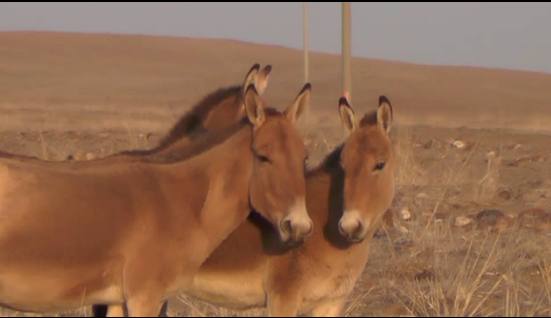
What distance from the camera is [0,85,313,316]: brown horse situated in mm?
6676

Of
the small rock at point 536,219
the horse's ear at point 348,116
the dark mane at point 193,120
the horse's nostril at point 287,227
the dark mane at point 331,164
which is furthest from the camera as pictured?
the small rock at point 536,219

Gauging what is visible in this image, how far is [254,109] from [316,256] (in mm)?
1181

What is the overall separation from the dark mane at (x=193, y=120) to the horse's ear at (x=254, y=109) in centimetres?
156

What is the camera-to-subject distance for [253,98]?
7191 mm

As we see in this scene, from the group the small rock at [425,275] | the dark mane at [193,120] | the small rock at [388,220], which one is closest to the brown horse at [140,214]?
the dark mane at [193,120]

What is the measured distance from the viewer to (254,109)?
7.23 m

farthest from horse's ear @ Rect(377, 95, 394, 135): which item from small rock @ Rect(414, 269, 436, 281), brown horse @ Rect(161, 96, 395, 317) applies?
small rock @ Rect(414, 269, 436, 281)

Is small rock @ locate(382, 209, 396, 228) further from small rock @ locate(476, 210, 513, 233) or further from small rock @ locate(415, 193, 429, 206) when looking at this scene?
small rock @ locate(415, 193, 429, 206)

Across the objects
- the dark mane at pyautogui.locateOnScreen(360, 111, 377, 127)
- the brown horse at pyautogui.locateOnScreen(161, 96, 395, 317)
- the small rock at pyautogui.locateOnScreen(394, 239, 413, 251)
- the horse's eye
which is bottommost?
the small rock at pyautogui.locateOnScreen(394, 239, 413, 251)

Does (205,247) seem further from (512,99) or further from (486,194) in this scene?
(512,99)

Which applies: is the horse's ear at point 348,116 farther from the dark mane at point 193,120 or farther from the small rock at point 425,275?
the small rock at point 425,275

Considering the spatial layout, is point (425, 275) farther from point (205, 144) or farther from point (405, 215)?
point (205, 144)

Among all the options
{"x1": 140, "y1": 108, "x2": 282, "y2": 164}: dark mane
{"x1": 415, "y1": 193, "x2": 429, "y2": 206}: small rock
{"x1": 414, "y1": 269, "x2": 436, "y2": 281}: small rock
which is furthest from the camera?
{"x1": 415, "y1": 193, "x2": 429, "y2": 206}: small rock

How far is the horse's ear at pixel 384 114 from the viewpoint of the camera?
305 inches
